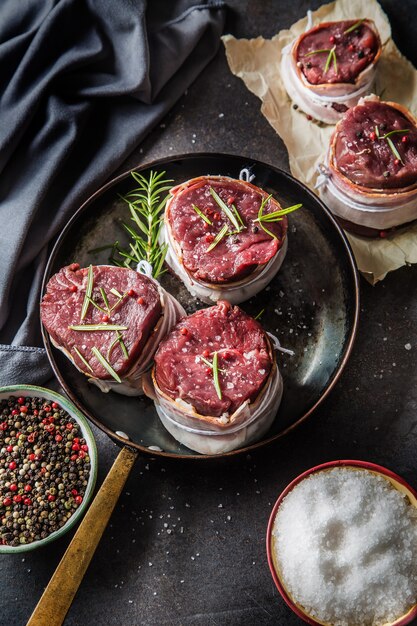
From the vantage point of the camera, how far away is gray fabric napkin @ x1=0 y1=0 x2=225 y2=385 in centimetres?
269

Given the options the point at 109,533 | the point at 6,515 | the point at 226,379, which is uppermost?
the point at 226,379

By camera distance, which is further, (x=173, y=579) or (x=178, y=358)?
(x=173, y=579)

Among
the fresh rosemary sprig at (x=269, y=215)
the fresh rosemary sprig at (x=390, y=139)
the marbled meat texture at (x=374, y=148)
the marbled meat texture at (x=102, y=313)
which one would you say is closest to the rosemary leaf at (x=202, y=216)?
the fresh rosemary sprig at (x=269, y=215)

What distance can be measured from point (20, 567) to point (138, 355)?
0.94 meters

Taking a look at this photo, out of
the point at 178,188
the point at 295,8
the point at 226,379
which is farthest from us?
the point at 295,8

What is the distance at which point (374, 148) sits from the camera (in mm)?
2545

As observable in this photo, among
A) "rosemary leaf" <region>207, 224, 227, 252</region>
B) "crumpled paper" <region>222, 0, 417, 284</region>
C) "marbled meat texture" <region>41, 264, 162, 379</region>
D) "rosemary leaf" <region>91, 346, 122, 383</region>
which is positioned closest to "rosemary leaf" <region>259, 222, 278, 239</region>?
"rosemary leaf" <region>207, 224, 227, 252</region>

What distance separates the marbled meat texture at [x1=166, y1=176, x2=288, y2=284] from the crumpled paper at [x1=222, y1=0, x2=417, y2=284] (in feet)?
1.57

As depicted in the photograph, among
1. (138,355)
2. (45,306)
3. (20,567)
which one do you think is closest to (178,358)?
(138,355)

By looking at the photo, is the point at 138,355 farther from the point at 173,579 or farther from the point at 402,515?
the point at 402,515

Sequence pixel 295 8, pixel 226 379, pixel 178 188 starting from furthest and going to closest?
pixel 295 8, pixel 178 188, pixel 226 379

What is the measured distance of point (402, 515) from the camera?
7.73 feet

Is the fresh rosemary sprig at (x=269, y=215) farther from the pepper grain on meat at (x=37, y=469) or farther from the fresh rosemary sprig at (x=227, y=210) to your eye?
the pepper grain on meat at (x=37, y=469)

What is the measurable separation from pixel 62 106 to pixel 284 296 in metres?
1.14
